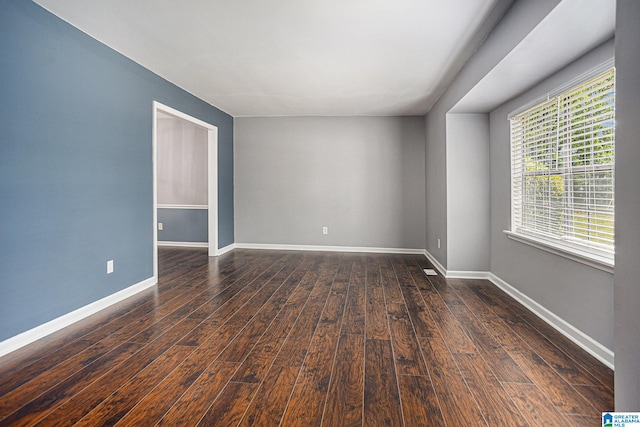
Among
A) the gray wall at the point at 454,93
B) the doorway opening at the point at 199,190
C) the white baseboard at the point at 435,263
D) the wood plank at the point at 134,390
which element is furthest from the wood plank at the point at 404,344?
the doorway opening at the point at 199,190

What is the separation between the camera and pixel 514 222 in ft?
11.8

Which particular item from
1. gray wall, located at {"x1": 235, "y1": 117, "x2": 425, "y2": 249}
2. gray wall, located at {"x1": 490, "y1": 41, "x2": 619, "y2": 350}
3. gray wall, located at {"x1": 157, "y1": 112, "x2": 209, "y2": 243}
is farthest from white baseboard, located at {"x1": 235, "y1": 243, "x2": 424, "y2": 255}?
gray wall, located at {"x1": 490, "y1": 41, "x2": 619, "y2": 350}

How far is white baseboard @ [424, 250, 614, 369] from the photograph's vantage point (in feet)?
7.11

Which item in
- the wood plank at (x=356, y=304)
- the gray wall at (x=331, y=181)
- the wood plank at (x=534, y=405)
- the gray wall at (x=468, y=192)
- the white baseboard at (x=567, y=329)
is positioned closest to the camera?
the wood plank at (x=534, y=405)

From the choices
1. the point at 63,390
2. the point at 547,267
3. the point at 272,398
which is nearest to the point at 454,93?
the point at 547,267

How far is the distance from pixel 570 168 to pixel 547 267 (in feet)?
2.74

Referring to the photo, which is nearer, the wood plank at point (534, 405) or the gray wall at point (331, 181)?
the wood plank at point (534, 405)

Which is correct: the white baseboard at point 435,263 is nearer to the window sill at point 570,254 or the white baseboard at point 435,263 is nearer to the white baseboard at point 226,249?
the window sill at point 570,254

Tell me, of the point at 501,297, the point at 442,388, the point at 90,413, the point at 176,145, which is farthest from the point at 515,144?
the point at 176,145

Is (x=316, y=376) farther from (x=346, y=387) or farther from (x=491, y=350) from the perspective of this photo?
(x=491, y=350)

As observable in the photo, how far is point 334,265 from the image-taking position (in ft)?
16.4

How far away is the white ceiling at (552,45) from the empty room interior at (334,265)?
0.02 metres

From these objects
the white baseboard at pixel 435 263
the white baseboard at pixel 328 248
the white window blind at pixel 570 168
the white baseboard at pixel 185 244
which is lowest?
the white baseboard at pixel 435 263

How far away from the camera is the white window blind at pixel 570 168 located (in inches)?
87.7
